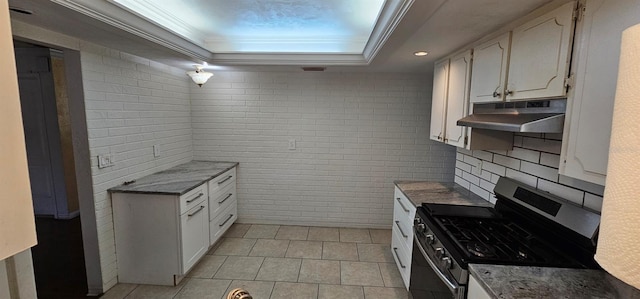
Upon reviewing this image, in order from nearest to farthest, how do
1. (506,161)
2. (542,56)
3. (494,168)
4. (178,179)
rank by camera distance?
(542,56)
(506,161)
(494,168)
(178,179)

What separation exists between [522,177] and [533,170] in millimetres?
119

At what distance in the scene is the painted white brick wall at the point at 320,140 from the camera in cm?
357

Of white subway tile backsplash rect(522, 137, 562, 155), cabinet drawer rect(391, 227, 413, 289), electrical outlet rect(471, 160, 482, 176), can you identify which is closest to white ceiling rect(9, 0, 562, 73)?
white subway tile backsplash rect(522, 137, 562, 155)

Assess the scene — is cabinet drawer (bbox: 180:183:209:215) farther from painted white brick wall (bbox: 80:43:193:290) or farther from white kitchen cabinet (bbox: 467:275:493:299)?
white kitchen cabinet (bbox: 467:275:493:299)

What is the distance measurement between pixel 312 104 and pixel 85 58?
2232mm

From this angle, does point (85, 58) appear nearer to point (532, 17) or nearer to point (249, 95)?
point (249, 95)

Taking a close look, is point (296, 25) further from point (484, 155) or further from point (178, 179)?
point (484, 155)

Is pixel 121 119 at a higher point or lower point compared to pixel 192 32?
lower

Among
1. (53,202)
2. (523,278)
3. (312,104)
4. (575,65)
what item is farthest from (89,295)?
(575,65)

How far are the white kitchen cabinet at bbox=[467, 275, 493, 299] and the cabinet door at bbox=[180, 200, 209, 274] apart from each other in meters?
2.17

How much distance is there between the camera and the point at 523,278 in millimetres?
1175

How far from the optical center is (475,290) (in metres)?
1.25

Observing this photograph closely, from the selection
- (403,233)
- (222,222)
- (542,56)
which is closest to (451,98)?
(542,56)

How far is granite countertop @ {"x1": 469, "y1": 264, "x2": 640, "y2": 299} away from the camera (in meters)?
1.07
